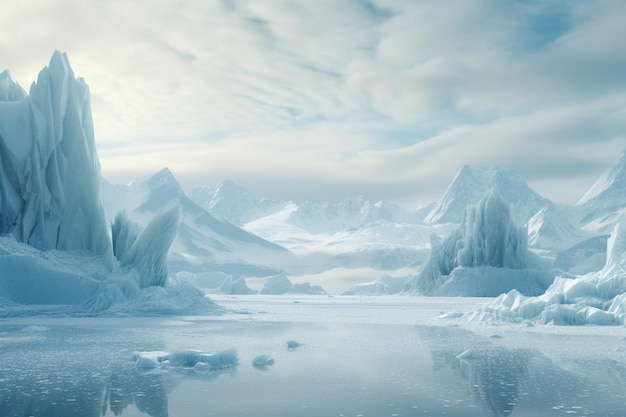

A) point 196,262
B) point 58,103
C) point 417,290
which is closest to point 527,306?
point 58,103

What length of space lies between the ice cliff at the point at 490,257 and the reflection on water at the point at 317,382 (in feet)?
118

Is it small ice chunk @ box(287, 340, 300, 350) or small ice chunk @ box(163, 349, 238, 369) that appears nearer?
small ice chunk @ box(163, 349, 238, 369)

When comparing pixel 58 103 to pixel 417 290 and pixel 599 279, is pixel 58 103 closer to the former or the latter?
pixel 599 279

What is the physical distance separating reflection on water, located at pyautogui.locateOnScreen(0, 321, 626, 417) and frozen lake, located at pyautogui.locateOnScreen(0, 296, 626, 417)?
0.02 metres

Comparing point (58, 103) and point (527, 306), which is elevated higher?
point (58, 103)

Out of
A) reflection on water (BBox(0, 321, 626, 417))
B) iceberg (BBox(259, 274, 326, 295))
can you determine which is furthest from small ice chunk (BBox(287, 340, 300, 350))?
iceberg (BBox(259, 274, 326, 295))

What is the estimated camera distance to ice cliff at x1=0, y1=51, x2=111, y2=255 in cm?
3394

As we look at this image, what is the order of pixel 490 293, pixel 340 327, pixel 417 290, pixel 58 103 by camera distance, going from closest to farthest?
pixel 340 327, pixel 58 103, pixel 490 293, pixel 417 290

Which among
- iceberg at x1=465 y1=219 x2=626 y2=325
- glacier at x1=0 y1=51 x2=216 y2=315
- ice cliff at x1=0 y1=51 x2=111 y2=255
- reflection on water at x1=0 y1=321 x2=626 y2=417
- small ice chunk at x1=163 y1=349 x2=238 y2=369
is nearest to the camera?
reflection on water at x1=0 y1=321 x2=626 y2=417

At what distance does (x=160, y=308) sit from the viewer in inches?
1253

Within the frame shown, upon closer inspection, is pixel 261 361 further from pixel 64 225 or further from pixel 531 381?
pixel 64 225

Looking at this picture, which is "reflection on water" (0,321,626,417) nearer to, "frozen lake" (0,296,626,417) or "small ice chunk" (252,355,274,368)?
"frozen lake" (0,296,626,417)

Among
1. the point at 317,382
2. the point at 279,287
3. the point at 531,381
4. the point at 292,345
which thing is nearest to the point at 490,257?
the point at 279,287

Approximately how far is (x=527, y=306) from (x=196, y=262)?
159 m
